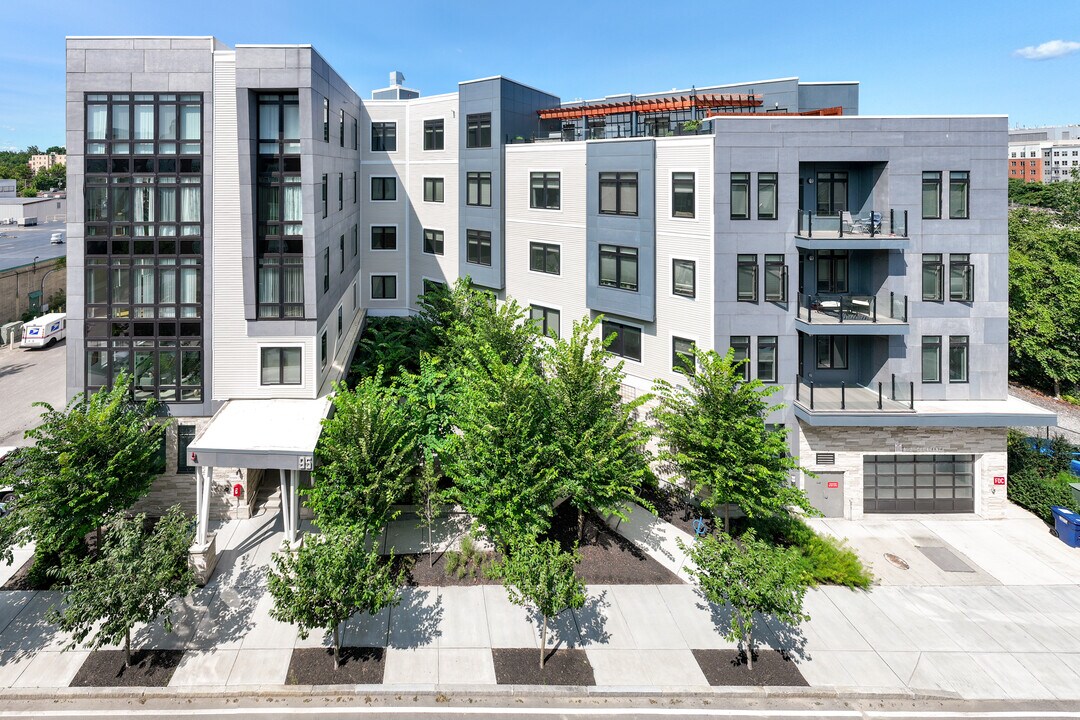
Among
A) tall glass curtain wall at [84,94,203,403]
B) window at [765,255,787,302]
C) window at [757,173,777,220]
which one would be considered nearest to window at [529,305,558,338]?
window at [765,255,787,302]

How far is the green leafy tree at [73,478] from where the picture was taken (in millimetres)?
17922

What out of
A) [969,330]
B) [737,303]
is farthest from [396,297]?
[969,330]

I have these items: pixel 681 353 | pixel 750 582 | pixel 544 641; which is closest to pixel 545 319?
pixel 681 353

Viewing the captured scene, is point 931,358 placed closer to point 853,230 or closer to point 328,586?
point 853,230

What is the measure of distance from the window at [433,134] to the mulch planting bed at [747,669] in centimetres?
2795

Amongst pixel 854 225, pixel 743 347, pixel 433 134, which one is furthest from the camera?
pixel 433 134

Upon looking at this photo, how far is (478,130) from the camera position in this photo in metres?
32.2

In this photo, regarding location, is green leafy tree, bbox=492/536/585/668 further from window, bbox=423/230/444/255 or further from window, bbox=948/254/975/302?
window, bbox=423/230/444/255

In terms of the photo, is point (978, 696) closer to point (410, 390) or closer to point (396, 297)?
point (410, 390)

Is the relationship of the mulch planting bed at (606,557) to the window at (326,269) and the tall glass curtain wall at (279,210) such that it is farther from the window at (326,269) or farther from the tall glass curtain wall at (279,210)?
the window at (326,269)

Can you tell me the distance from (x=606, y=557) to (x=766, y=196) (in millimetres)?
13896

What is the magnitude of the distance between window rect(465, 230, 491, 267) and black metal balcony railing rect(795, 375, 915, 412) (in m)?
16.1

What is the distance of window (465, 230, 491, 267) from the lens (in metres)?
32.9

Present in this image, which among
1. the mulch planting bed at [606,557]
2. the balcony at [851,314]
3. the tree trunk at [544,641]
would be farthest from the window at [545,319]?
the tree trunk at [544,641]
